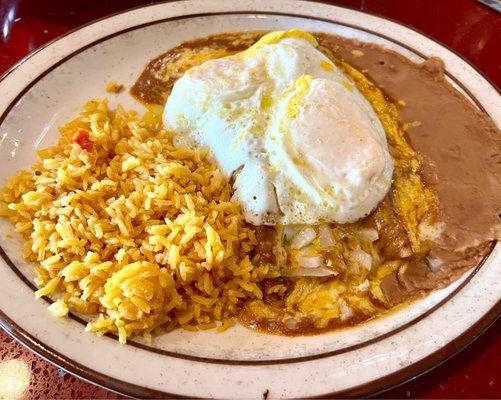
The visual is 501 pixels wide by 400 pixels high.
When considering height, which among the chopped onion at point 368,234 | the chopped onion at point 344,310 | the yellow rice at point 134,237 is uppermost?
the yellow rice at point 134,237

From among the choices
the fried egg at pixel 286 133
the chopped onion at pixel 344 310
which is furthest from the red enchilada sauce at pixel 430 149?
the fried egg at pixel 286 133

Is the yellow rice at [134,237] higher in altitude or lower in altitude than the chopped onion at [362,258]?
A: higher

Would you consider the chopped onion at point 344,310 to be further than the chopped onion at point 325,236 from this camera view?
No

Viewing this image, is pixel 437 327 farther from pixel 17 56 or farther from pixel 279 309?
pixel 17 56

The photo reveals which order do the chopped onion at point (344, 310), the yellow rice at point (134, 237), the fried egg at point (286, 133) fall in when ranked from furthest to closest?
1. the fried egg at point (286, 133)
2. the chopped onion at point (344, 310)
3. the yellow rice at point (134, 237)

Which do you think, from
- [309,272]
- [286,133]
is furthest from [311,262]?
[286,133]

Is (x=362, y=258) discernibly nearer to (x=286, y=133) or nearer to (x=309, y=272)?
(x=309, y=272)

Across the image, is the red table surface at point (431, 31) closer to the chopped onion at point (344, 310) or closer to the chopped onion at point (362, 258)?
the chopped onion at point (344, 310)

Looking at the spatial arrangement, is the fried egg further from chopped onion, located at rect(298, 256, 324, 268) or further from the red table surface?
the red table surface
